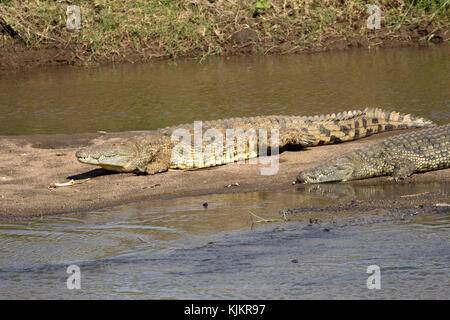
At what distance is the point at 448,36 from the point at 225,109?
7836 mm

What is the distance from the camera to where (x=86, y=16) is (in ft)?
59.7

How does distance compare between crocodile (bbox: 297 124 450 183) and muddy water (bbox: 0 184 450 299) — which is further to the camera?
crocodile (bbox: 297 124 450 183)

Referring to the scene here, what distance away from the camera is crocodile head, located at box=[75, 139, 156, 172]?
327 inches

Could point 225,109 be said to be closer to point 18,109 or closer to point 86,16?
point 18,109

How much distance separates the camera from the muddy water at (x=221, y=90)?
12.4 metres

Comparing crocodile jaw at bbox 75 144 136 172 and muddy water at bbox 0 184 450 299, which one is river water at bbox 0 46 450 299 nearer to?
muddy water at bbox 0 184 450 299

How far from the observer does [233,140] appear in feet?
29.3

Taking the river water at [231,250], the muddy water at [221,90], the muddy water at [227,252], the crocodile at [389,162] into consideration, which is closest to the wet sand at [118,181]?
the crocodile at [389,162]

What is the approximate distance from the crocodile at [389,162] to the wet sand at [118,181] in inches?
3.9

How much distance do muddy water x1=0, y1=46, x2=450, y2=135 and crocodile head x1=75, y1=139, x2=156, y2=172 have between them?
3295mm

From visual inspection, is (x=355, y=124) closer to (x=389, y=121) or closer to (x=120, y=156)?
(x=389, y=121)

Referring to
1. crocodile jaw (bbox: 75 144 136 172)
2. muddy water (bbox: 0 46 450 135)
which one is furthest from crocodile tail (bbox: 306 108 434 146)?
crocodile jaw (bbox: 75 144 136 172)

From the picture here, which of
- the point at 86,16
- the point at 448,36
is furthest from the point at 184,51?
the point at 448,36

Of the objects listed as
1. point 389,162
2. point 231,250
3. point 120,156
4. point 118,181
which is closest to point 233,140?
point 120,156
